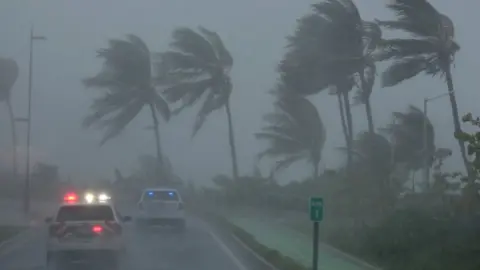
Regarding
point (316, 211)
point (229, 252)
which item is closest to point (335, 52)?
point (229, 252)

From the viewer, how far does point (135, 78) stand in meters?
55.5

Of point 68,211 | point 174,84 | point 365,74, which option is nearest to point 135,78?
point 174,84

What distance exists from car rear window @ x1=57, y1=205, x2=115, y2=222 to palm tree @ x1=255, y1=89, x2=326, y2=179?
86.0 feet

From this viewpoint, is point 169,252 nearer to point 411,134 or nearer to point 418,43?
point 418,43

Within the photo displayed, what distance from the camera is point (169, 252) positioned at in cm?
2575

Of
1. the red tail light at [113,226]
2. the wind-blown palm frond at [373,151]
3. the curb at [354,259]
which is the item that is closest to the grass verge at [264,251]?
the curb at [354,259]

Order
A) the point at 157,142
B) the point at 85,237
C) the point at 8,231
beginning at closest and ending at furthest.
Result: the point at 85,237 < the point at 8,231 < the point at 157,142

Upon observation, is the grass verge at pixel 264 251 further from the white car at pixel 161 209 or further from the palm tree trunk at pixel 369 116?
the palm tree trunk at pixel 369 116

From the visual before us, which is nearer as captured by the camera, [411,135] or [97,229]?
[97,229]

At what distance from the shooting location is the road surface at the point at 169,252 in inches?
858

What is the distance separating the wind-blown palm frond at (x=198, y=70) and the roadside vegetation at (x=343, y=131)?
0.06m

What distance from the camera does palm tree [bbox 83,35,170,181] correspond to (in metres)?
54.9

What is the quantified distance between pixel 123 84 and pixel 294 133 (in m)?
11.0

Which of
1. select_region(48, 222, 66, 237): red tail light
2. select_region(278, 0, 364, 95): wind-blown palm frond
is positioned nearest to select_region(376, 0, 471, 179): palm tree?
select_region(278, 0, 364, 95): wind-blown palm frond
